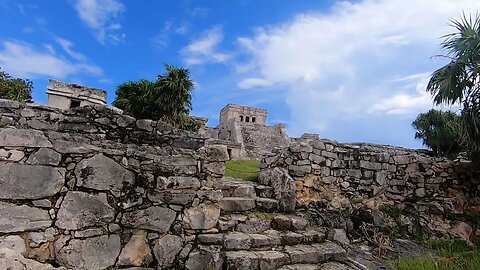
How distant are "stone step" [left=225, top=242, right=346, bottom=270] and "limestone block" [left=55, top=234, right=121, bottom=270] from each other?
1172 millimetres

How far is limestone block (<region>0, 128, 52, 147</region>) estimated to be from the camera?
2781 mm

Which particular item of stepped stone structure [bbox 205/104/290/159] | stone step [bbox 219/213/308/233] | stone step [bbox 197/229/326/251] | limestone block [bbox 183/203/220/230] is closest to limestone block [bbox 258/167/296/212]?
stone step [bbox 219/213/308/233]

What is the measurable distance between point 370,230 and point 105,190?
13.3 ft

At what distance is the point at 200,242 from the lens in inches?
131

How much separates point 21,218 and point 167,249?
1389 millimetres

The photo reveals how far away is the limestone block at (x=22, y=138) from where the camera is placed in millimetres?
2781

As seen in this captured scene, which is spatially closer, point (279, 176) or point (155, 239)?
point (155, 239)

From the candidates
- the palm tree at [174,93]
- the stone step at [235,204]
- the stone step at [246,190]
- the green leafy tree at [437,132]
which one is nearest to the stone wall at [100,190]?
the stone step at [235,204]

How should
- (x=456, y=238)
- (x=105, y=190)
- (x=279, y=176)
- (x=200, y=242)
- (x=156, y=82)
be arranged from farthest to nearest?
(x=156, y=82)
(x=456, y=238)
(x=279, y=176)
(x=200, y=242)
(x=105, y=190)

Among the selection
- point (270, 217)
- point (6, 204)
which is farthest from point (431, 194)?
point (6, 204)

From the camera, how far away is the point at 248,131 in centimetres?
2536

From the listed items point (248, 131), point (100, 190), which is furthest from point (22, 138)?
point (248, 131)

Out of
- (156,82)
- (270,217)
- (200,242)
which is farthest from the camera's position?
(156,82)

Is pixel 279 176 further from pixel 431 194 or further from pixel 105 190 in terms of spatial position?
pixel 431 194
